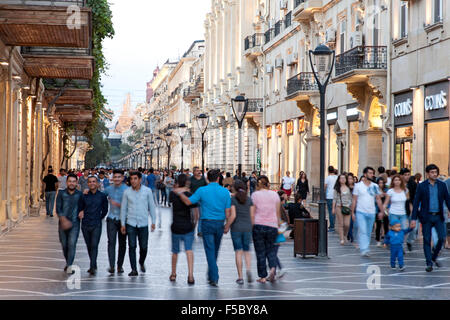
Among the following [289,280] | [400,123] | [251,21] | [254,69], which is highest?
[251,21]

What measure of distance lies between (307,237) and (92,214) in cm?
456

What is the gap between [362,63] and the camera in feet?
100

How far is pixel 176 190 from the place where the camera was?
531 inches

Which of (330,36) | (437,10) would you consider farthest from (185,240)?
(330,36)

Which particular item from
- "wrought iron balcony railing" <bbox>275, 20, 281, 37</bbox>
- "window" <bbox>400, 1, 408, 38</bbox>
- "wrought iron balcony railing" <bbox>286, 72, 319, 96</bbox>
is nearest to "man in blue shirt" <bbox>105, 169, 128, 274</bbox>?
"window" <bbox>400, 1, 408, 38</bbox>


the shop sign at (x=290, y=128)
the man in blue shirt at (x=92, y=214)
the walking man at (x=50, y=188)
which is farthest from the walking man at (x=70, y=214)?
the shop sign at (x=290, y=128)

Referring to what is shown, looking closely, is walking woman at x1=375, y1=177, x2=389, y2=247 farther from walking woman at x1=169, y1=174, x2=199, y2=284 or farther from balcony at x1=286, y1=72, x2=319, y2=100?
balcony at x1=286, y1=72, x2=319, y2=100

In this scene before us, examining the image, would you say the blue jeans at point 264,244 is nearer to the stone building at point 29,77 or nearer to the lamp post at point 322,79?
the lamp post at point 322,79

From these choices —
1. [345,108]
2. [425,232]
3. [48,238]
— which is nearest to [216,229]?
[425,232]

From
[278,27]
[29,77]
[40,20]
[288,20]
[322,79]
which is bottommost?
[322,79]

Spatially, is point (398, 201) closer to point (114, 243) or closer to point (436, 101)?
point (114, 243)

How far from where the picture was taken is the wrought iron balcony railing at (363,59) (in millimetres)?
30141

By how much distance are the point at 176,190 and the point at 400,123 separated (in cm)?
1697
